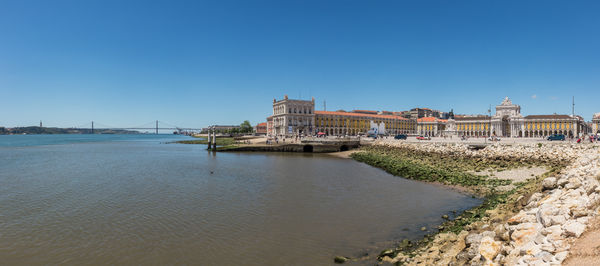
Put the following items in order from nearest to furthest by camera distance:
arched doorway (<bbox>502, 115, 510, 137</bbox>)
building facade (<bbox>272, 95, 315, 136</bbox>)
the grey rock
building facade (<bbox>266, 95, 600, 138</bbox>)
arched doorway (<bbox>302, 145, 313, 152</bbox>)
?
the grey rock → arched doorway (<bbox>302, 145, 313, 152</bbox>) → building facade (<bbox>266, 95, 600, 138</bbox>) → arched doorway (<bbox>502, 115, 510, 137</bbox>) → building facade (<bbox>272, 95, 315, 136</bbox>)

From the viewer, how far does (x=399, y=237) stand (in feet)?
33.9

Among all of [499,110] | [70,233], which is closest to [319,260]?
[70,233]

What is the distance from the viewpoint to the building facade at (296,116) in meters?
105

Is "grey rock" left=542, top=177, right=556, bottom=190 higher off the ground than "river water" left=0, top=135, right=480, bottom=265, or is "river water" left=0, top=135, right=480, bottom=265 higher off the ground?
"grey rock" left=542, top=177, right=556, bottom=190

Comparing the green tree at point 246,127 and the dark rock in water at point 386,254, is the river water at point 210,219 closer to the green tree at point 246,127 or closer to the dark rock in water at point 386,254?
the dark rock in water at point 386,254

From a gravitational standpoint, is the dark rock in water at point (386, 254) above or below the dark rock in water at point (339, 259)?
above

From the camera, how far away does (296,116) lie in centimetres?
10625

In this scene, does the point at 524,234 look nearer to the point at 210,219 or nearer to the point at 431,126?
the point at 210,219

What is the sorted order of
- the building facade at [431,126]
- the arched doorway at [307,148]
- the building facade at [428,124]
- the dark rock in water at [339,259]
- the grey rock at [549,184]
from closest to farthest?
1. the dark rock in water at [339,259]
2. the grey rock at [549,184]
3. the arched doorway at [307,148]
4. the building facade at [428,124]
5. the building facade at [431,126]

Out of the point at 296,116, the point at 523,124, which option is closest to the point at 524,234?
the point at 296,116

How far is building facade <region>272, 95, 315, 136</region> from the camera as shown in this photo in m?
105

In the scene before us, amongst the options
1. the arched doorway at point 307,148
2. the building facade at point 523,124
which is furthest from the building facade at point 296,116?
the arched doorway at point 307,148

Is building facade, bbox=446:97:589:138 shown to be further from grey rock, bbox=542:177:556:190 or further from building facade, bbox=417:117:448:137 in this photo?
grey rock, bbox=542:177:556:190

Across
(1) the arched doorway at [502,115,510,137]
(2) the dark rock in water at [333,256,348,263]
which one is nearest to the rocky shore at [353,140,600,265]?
(2) the dark rock in water at [333,256,348,263]
